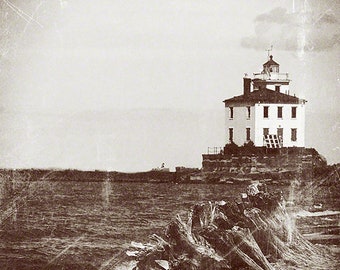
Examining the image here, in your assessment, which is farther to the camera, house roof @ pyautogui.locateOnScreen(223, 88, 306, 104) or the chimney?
house roof @ pyautogui.locateOnScreen(223, 88, 306, 104)

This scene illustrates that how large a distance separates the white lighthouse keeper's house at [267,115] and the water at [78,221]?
1145 millimetres

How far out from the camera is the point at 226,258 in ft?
22.2

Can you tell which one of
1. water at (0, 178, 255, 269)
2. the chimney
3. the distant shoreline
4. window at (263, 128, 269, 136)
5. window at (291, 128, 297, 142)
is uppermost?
the chimney

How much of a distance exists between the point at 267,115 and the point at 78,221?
13.0 ft

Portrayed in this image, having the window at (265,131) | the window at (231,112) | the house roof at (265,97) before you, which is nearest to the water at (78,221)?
the window at (231,112)

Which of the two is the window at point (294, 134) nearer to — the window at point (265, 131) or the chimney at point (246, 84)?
the chimney at point (246, 84)

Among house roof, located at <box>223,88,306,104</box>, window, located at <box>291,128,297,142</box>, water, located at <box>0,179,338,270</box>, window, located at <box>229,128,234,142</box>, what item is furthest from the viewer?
house roof, located at <box>223,88,306,104</box>

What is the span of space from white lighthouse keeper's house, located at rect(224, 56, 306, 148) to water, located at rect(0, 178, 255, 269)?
3.76 ft

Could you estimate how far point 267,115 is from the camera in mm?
11406

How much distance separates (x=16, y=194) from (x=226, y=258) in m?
3.17

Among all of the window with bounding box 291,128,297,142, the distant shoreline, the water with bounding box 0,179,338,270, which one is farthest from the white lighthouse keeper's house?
the water with bounding box 0,179,338,270

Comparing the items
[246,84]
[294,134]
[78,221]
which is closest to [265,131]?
[294,134]

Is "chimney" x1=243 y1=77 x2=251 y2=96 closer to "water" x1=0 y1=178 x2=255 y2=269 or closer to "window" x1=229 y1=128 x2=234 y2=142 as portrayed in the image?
"window" x1=229 y1=128 x2=234 y2=142

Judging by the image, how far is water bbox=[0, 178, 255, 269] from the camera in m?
7.67
